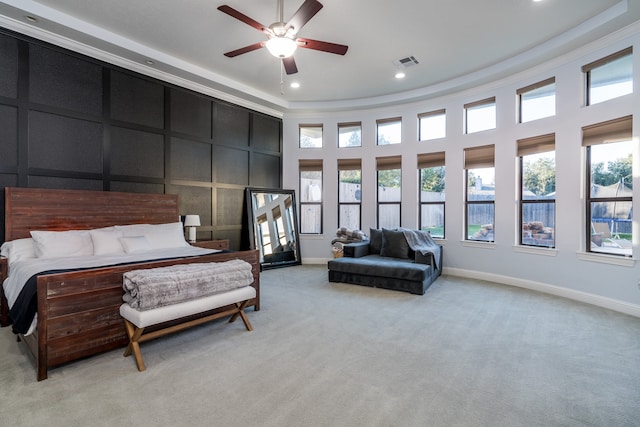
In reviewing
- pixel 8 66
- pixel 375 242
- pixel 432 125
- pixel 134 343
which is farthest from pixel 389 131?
pixel 8 66

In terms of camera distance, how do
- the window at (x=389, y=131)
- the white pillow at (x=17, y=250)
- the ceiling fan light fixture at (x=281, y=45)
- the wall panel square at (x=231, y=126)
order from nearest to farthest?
the ceiling fan light fixture at (x=281, y=45)
the white pillow at (x=17, y=250)
the wall panel square at (x=231, y=126)
the window at (x=389, y=131)

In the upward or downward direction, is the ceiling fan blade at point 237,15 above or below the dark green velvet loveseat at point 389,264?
above

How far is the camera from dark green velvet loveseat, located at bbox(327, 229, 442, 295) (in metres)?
4.43

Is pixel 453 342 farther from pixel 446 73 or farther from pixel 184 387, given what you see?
pixel 446 73

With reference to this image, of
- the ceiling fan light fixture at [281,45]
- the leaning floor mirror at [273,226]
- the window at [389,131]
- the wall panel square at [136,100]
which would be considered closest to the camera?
the ceiling fan light fixture at [281,45]

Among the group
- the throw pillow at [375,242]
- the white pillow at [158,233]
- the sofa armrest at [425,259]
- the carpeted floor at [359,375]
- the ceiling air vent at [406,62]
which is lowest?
the carpeted floor at [359,375]

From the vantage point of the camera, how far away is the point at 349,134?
6.79m

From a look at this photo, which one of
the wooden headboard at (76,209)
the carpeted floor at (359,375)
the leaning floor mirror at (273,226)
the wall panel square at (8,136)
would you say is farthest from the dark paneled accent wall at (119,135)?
the carpeted floor at (359,375)

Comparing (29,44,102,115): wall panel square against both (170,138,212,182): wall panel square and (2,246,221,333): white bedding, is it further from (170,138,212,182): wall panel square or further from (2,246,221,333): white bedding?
(2,246,221,333): white bedding

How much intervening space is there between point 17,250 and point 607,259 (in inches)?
269

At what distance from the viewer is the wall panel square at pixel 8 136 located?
11.4ft

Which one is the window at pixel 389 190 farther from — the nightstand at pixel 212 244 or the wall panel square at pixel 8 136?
the wall panel square at pixel 8 136

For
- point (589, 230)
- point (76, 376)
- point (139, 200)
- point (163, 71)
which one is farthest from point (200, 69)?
point (589, 230)

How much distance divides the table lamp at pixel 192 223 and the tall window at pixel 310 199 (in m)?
2.57
